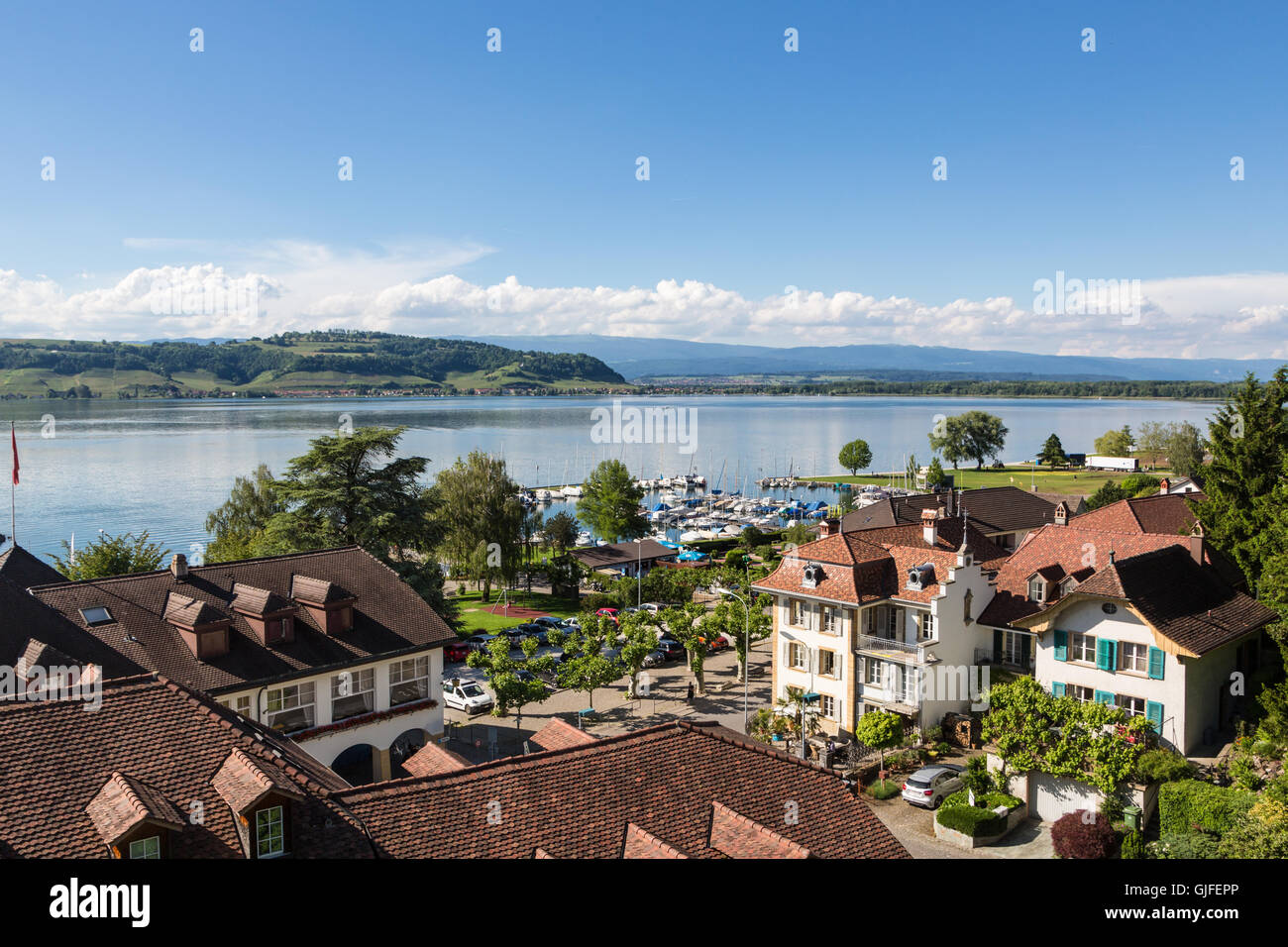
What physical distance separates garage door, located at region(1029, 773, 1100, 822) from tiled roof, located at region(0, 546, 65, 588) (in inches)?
1353

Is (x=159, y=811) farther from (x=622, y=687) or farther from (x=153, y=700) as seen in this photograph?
(x=622, y=687)

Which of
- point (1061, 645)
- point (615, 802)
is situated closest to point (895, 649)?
point (1061, 645)

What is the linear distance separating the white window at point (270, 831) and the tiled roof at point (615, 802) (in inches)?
38.4

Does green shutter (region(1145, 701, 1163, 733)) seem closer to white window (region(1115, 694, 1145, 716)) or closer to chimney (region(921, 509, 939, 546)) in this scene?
white window (region(1115, 694, 1145, 716))

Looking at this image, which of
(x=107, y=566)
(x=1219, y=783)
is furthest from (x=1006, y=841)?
(x=107, y=566)

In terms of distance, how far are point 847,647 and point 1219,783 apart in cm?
1310

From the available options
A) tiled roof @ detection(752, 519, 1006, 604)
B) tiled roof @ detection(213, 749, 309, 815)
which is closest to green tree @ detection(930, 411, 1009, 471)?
tiled roof @ detection(752, 519, 1006, 604)

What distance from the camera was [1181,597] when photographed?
33000 mm

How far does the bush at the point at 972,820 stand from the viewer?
87.4ft

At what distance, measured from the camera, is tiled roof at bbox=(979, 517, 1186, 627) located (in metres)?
37.3

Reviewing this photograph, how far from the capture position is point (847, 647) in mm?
36219

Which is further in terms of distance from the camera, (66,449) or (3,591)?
(66,449)
